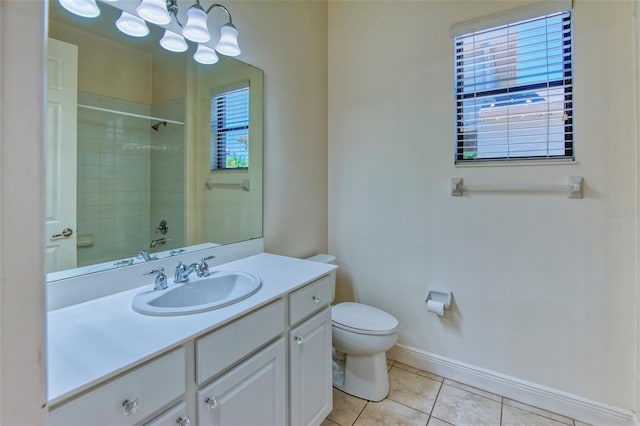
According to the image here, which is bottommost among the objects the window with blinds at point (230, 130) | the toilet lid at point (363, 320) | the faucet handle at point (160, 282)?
the toilet lid at point (363, 320)

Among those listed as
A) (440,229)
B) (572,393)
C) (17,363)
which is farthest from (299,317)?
(572,393)

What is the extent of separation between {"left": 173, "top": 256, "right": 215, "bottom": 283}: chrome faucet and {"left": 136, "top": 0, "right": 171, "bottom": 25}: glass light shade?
3.43 ft

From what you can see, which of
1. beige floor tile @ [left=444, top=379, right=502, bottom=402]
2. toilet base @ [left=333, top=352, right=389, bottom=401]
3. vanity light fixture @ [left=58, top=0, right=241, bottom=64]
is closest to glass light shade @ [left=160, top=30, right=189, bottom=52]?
vanity light fixture @ [left=58, top=0, right=241, bottom=64]

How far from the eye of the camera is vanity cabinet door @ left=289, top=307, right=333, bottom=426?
130 cm

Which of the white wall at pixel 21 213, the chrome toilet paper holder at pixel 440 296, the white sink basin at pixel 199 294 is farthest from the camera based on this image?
the chrome toilet paper holder at pixel 440 296

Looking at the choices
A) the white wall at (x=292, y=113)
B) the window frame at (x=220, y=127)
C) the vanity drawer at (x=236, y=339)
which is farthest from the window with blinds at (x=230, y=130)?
the vanity drawer at (x=236, y=339)

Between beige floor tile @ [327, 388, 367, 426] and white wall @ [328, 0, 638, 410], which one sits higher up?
white wall @ [328, 0, 638, 410]

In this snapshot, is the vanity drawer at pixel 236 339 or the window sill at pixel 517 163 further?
the window sill at pixel 517 163

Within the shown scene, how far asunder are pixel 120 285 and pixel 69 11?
1.02 meters

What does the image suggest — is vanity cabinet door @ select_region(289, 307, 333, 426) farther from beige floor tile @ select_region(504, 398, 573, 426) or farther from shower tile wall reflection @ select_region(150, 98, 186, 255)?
beige floor tile @ select_region(504, 398, 573, 426)

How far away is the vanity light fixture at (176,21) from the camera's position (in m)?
1.14

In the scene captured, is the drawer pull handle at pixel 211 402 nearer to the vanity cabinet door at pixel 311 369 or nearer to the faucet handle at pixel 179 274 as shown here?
the vanity cabinet door at pixel 311 369

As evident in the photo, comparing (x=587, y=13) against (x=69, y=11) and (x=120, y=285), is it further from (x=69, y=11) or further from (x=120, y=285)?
(x=120, y=285)

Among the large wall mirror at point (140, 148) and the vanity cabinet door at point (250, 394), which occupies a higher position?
the large wall mirror at point (140, 148)
